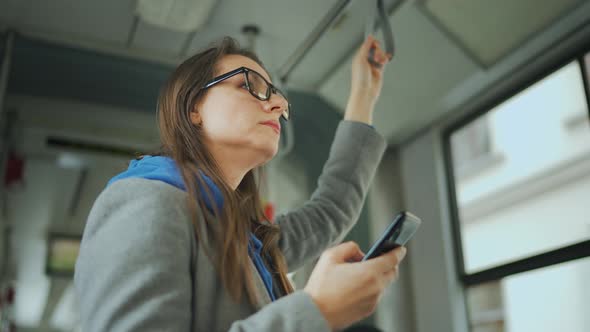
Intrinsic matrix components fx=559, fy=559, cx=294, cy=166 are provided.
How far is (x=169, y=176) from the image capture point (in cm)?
91

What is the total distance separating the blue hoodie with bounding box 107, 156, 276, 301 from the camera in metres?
0.90

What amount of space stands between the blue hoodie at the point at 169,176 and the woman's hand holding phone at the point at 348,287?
0.63 ft

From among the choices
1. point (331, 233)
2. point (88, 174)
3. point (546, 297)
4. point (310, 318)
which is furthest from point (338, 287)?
point (88, 174)

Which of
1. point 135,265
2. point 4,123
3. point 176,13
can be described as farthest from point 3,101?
point 135,265

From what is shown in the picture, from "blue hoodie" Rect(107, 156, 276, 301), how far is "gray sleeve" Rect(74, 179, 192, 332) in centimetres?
5

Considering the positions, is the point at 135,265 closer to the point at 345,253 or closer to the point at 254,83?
the point at 345,253

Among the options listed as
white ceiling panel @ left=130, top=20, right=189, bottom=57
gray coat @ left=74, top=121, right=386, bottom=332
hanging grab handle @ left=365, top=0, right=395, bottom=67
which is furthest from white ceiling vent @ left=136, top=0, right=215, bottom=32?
gray coat @ left=74, top=121, right=386, bottom=332

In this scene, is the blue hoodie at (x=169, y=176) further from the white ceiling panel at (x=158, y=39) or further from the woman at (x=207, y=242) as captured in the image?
the white ceiling panel at (x=158, y=39)

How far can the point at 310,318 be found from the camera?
0.70 m

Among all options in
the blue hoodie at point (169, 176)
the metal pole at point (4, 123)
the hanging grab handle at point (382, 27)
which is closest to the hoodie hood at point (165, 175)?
the blue hoodie at point (169, 176)

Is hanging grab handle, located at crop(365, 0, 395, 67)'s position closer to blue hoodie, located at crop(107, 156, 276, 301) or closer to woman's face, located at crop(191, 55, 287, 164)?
woman's face, located at crop(191, 55, 287, 164)

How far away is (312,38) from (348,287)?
1.88 metres

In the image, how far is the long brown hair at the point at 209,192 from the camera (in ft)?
2.81

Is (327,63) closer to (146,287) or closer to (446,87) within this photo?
(446,87)
